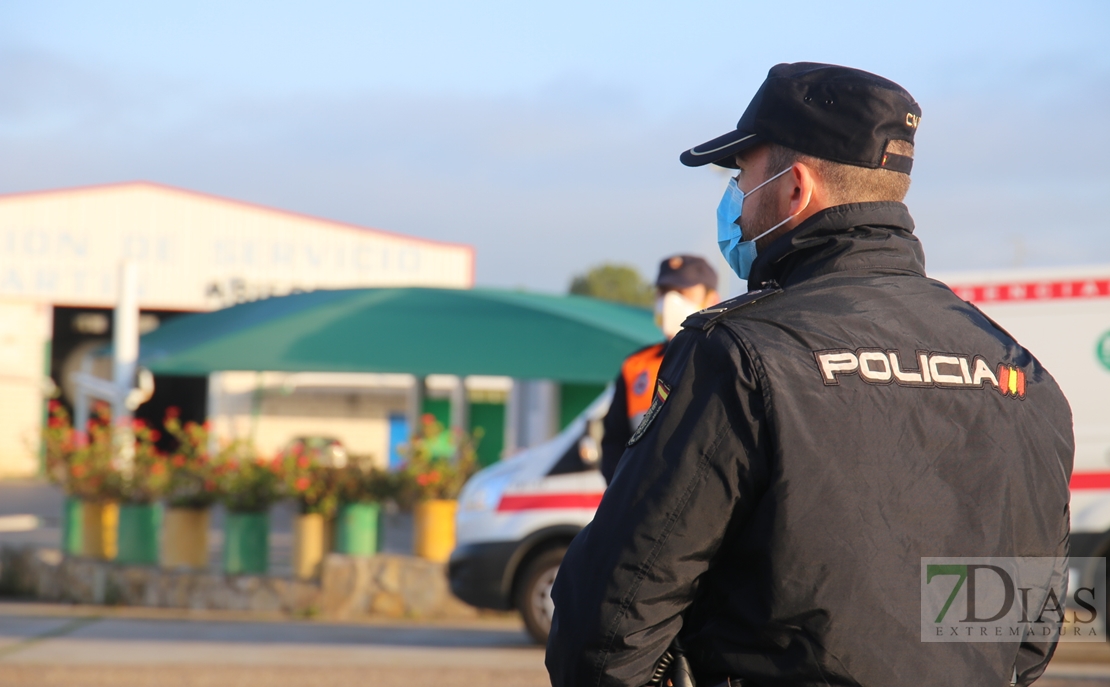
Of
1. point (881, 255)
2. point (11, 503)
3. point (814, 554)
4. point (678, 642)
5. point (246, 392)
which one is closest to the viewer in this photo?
point (814, 554)

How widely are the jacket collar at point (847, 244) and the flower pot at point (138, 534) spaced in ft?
32.4

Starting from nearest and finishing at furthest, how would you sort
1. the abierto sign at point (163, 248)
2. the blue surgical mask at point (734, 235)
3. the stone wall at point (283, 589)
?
the blue surgical mask at point (734, 235) → the stone wall at point (283, 589) → the abierto sign at point (163, 248)

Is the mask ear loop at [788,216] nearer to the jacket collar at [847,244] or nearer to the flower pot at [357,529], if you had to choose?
the jacket collar at [847,244]

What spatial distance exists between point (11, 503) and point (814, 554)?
2388 centimetres

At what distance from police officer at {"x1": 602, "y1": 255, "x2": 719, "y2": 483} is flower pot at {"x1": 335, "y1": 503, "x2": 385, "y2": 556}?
5.47 meters

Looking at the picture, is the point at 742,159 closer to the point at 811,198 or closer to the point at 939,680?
the point at 811,198

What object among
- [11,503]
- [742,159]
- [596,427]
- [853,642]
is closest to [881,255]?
[742,159]

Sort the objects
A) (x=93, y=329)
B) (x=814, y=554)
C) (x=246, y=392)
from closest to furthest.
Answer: (x=814, y=554)
(x=246, y=392)
(x=93, y=329)

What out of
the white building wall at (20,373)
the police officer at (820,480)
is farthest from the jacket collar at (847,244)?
the white building wall at (20,373)

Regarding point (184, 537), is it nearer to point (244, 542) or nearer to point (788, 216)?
point (244, 542)

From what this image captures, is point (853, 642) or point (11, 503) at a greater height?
point (853, 642)

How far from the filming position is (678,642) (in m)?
1.72

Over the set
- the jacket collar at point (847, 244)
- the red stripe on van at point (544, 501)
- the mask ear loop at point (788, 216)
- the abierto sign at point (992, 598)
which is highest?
the mask ear loop at point (788, 216)

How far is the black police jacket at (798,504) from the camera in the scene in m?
1.60
